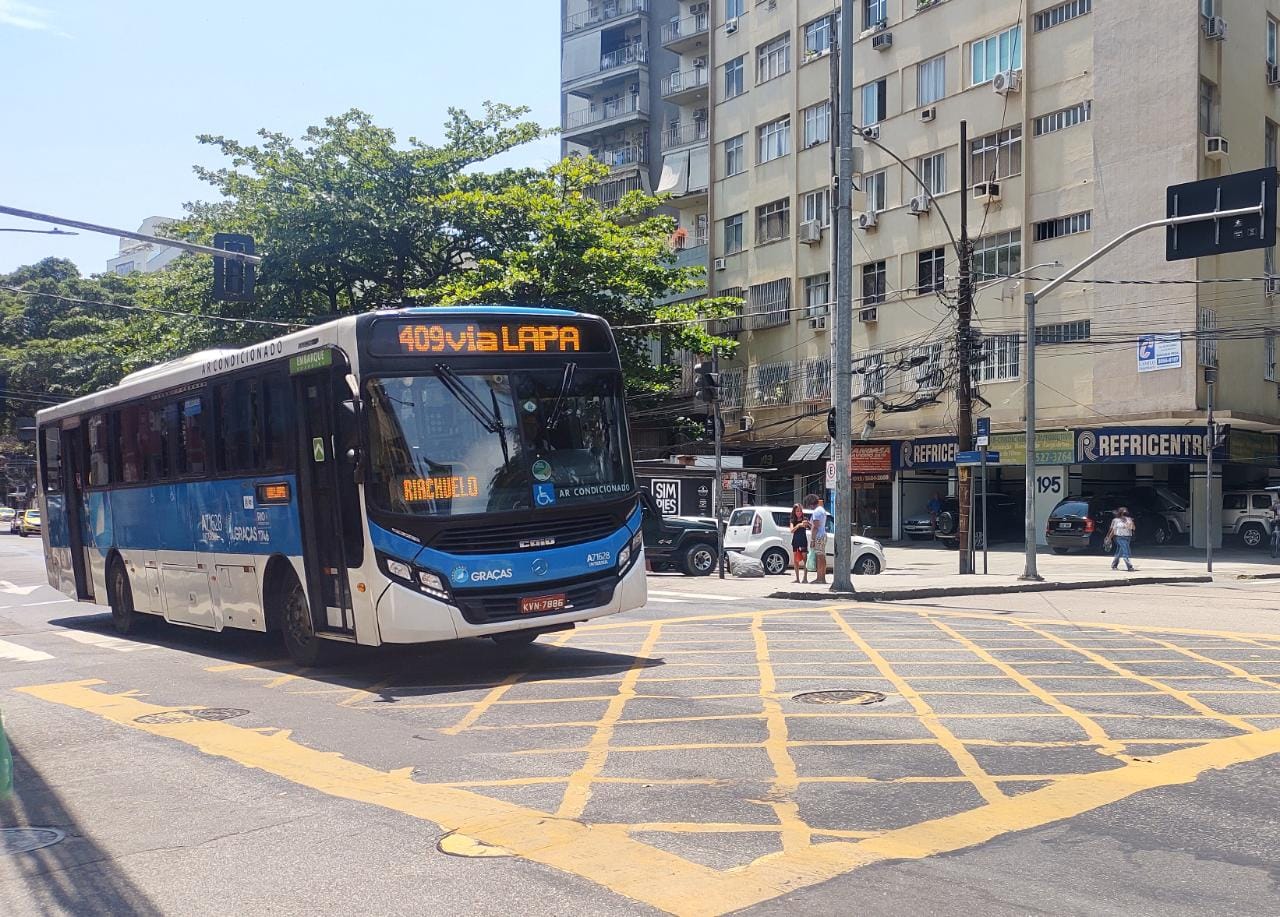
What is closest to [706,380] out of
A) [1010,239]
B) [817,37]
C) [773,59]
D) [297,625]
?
[297,625]

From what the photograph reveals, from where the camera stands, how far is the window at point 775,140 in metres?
46.8

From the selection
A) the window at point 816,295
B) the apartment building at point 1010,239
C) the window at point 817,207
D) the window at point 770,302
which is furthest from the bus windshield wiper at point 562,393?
the window at point 770,302

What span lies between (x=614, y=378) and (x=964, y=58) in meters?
32.1

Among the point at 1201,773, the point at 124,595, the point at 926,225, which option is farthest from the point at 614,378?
the point at 926,225

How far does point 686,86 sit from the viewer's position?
5256 cm

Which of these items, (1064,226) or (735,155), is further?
(735,155)

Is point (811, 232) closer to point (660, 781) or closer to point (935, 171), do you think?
point (935, 171)

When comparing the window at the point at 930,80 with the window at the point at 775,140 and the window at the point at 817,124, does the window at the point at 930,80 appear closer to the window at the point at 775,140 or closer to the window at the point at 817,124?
the window at the point at 817,124

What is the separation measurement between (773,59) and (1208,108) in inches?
685

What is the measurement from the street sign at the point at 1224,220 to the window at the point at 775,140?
28923mm

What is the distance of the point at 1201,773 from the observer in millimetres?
7129

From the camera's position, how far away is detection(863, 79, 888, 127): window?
4319cm

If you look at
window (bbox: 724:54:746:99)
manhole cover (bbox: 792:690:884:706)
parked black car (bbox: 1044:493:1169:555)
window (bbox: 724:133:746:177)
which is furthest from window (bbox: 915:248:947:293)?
manhole cover (bbox: 792:690:884:706)

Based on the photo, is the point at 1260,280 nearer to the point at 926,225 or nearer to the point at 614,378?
the point at 926,225
